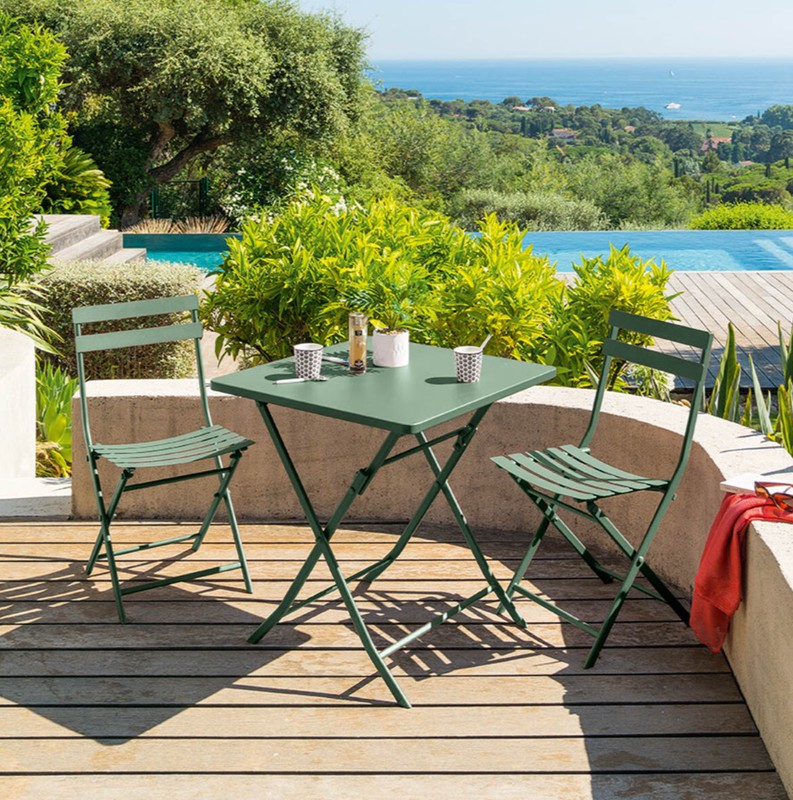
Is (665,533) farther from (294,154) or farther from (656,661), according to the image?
(294,154)

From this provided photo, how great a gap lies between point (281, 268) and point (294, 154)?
14217 millimetres

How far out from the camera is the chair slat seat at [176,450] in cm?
335

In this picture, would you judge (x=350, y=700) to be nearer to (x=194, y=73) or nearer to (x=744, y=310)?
(x=744, y=310)

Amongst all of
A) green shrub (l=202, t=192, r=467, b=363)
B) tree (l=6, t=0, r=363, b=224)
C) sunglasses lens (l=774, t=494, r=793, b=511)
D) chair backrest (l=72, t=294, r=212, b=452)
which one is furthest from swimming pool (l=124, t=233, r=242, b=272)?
sunglasses lens (l=774, t=494, r=793, b=511)

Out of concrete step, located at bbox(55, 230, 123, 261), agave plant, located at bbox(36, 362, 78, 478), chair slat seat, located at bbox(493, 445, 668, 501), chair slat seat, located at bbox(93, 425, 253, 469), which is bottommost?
agave plant, located at bbox(36, 362, 78, 478)

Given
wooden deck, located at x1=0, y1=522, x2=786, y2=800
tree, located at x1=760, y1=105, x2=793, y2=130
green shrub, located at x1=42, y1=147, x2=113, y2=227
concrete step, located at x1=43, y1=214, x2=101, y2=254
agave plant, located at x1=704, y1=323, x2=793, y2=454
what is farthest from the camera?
tree, located at x1=760, y1=105, x2=793, y2=130

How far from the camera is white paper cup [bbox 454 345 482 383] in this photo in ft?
10.5

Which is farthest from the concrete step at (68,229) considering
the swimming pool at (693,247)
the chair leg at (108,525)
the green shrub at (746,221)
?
the green shrub at (746,221)

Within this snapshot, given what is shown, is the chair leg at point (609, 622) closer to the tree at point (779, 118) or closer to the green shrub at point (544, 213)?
the green shrub at point (544, 213)

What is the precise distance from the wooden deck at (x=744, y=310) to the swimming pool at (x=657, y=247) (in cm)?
423

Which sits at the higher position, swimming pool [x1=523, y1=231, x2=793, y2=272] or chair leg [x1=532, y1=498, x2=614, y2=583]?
chair leg [x1=532, y1=498, x2=614, y2=583]

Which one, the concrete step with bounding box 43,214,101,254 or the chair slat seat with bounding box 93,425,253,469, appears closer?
the chair slat seat with bounding box 93,425,253,469

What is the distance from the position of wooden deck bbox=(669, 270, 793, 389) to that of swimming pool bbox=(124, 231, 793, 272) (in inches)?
167

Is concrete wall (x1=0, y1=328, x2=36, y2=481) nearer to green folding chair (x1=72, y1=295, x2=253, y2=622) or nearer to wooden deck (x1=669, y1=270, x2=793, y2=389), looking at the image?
green folding chair (x1=72, y1=295, x2=253, y2=622)
